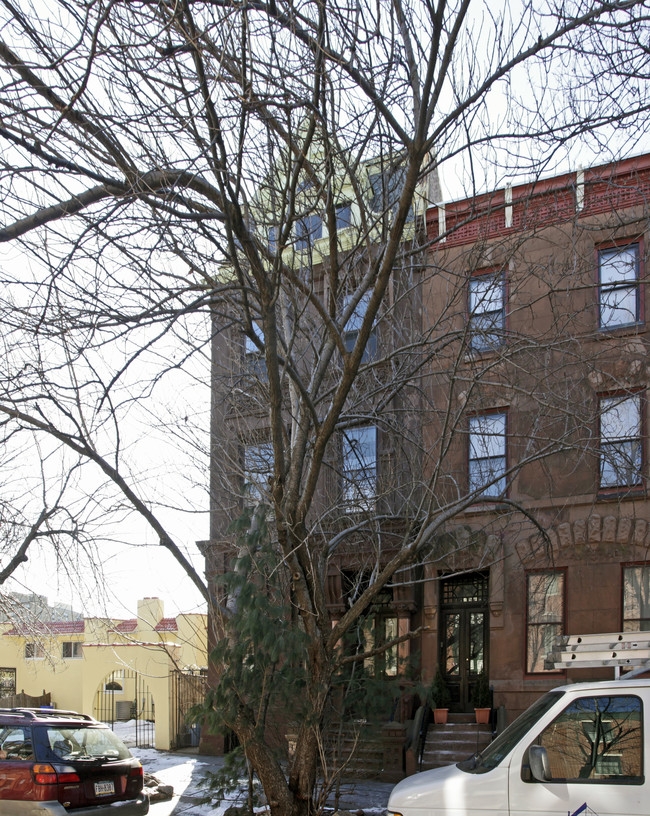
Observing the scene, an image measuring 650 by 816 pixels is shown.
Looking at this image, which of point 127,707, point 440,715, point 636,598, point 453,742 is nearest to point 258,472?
point 453,742

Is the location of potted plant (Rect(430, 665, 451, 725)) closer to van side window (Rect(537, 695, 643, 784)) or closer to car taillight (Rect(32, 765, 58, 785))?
car taillight (Rect(32, 765, 58, 785))

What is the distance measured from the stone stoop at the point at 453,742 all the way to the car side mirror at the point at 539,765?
30.4 feet

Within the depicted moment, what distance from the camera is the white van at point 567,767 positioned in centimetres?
566

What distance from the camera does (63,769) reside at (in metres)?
9.45

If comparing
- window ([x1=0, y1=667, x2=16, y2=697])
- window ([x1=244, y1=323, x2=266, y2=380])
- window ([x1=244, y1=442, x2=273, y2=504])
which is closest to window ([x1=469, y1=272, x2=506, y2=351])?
window ([x1=244, y1=323, x2=266, y2=380])

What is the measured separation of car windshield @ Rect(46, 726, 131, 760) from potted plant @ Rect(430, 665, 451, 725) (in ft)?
23.3

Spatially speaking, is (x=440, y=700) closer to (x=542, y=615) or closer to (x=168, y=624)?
(x=542, y=615)

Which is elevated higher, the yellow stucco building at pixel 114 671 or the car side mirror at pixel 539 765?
the car side mirror at pixel 539 765

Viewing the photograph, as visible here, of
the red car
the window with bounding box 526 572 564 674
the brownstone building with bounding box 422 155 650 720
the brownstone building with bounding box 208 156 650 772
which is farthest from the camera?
the window with bounding box 526 572 564 674

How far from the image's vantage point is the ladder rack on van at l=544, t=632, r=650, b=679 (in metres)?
6.41

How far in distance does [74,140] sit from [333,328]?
2.87 meters

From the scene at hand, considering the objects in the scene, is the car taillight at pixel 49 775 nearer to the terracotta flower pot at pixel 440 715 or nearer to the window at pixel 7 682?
the terracotta flower pot at pixel 440 715

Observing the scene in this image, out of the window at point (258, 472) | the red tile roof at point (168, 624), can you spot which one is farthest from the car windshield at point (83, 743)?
the red tile roof at point (168, 624)

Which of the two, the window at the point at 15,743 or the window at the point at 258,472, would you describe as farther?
the window at the point at 258,472
